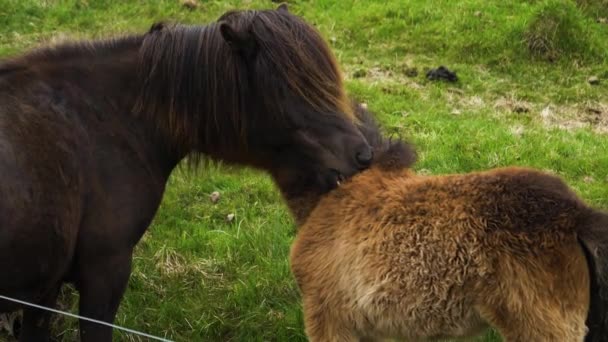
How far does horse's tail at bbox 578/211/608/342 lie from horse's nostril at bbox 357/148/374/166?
930 mm

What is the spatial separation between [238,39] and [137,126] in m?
0.60

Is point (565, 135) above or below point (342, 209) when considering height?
below

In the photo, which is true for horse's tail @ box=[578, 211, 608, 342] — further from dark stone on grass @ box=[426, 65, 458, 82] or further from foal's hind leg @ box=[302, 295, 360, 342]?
dark stone on grass @ box=[426, 65, 458, 82]

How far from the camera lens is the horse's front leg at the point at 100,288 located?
2922mm

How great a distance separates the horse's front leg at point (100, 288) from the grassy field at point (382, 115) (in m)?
0.73

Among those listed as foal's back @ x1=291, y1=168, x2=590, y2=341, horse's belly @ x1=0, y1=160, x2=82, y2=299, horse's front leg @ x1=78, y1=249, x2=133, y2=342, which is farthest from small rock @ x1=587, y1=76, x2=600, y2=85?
horse's belly @ x1=0, y1=160, x2=82, y2=299


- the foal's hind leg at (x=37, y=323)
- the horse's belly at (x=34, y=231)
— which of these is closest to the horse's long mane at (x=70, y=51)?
the horse's belly at (x=34, y=231)

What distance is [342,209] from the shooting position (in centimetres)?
294

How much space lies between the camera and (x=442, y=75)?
25.5 ft

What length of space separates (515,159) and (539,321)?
3297 mm

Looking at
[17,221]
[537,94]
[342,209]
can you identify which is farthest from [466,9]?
[17,221]

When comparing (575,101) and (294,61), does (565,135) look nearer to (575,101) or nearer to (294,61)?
(575,101)

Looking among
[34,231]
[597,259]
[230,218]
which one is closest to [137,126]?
[34,231]

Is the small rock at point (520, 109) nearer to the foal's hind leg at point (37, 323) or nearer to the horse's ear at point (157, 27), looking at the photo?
the horse's ear at point (157, 27)
